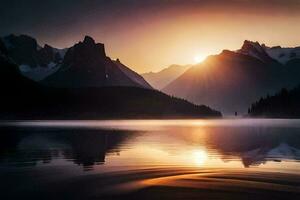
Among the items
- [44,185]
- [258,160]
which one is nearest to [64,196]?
[44,185]

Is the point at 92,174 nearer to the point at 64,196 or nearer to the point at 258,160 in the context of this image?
the point at 64,196

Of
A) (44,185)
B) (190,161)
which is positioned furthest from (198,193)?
(190,161)

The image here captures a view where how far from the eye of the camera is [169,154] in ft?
197

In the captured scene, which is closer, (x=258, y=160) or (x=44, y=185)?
(x=44, y=185)

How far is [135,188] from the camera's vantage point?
32938 mm

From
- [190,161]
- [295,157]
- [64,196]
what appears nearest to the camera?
[64,196]

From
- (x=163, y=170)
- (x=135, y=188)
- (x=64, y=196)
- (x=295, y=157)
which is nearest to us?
(x=64, y=196)

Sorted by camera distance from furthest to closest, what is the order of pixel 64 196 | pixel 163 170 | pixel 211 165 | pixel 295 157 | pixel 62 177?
pixel 295 157, pixel 211 165, pixel 163 170, pixel 62 177, pixel 64 196

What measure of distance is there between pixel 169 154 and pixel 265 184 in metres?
26.9

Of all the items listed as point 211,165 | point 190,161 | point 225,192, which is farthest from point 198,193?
point 190,161

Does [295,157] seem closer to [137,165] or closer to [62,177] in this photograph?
[137,165]

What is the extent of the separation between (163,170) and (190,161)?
856 cm

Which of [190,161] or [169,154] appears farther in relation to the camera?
[169,154]

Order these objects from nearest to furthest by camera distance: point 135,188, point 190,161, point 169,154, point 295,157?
1. point 135,188
2. point 190,161
3. point 295,157
4. point 169,154
